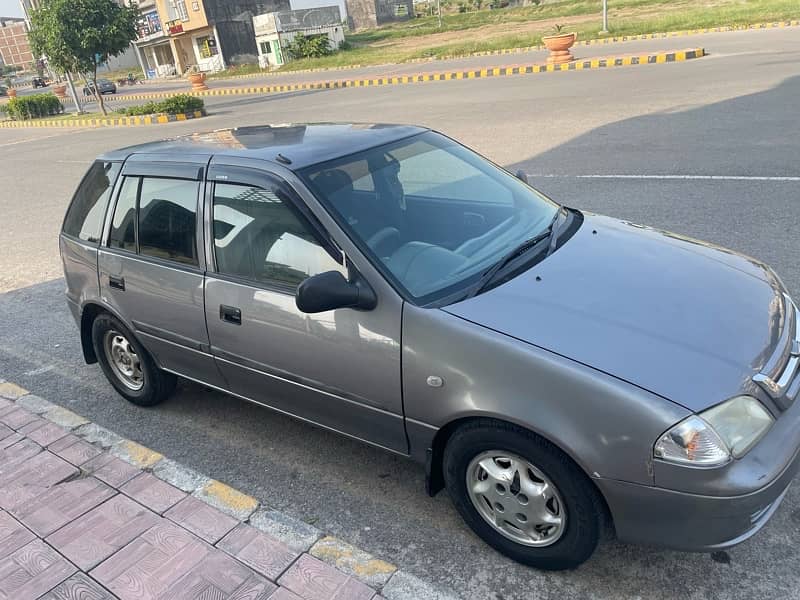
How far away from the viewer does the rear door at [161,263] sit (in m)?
3.52

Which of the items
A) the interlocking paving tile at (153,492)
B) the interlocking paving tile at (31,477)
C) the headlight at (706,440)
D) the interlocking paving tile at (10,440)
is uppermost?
the headlight at (706,440)

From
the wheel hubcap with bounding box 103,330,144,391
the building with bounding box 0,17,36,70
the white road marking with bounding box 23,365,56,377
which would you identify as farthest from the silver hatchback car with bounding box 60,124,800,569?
the building with bounding box 0,17,36,70

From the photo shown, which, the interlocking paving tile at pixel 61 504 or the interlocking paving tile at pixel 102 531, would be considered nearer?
the interlocking paving tile at pixel 102 531

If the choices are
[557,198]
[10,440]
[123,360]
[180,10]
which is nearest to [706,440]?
[123,360]

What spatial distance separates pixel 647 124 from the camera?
1082 cm

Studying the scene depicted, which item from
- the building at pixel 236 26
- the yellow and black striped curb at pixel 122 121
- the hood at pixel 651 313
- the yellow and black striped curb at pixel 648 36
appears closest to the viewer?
the hood at pixel 651 313

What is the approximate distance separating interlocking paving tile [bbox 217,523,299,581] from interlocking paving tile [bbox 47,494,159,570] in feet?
1.44

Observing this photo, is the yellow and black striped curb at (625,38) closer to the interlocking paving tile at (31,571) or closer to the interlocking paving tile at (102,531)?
the interlocking paving tile at (102,531)

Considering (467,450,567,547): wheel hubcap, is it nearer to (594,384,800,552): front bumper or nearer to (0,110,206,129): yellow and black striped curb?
(594,384,800,552): front bumper

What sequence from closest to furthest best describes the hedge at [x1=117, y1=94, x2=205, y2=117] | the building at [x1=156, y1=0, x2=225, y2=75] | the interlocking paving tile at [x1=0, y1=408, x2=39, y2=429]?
1. the interlocking paving tile at [x1=0, y1=408, x2=39, y2=429]
2. the hedge at [x1=117, y1=94, x2=205, y2=117]
3. the building at [x1=156, y1=0, x2=225, y2=75]

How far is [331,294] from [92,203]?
239cm

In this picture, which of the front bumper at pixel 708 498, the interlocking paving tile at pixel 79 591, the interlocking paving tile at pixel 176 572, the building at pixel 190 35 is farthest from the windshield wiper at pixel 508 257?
the building at pixel 190 35

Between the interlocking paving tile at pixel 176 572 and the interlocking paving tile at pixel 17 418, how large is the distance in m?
1.66

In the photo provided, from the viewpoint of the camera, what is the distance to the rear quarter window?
4.10 m
